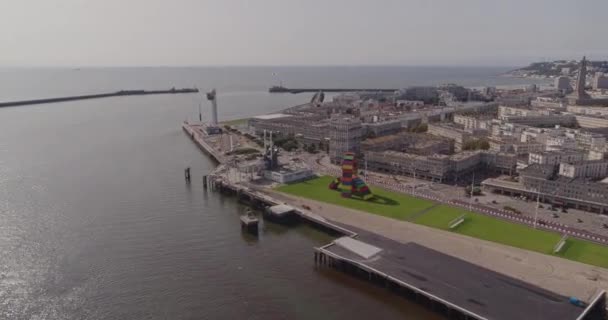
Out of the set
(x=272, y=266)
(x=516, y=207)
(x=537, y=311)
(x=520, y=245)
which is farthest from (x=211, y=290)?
(x=516, y=207)

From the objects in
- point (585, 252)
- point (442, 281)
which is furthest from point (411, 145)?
Answer: point (442, 281)

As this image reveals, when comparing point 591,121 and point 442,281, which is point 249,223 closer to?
point 442,281

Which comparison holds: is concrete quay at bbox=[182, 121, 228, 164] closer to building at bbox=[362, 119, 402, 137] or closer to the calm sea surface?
the calm sea surface

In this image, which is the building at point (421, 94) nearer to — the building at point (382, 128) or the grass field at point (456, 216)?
the building at point (382, 128)

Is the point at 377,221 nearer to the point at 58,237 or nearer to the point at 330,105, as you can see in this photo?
the point at 58,237

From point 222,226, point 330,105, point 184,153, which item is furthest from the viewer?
point 330,105

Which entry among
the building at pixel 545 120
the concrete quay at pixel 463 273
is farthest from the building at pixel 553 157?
the building at pixel 545 120
